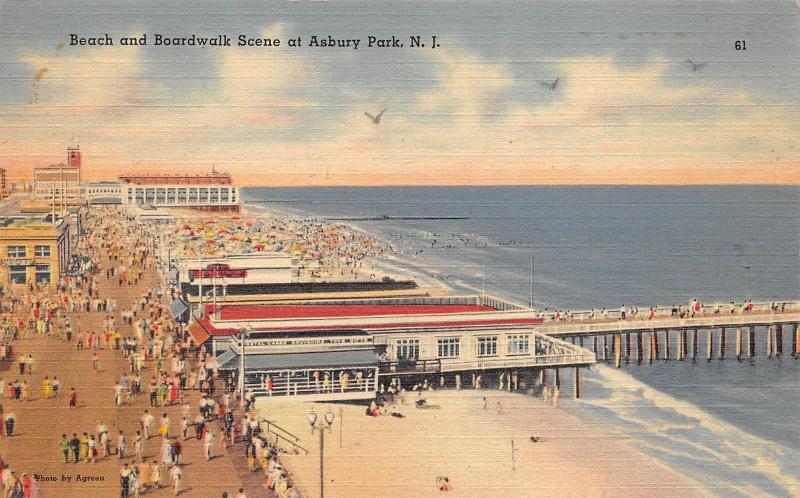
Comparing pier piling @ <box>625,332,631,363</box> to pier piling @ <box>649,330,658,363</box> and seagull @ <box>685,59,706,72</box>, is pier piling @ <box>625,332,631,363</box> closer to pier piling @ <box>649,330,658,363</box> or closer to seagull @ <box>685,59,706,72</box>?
pier piling @ <box>649,330,658,363</box>

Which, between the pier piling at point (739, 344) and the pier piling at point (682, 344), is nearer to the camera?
the pier piling at point (739, 344)

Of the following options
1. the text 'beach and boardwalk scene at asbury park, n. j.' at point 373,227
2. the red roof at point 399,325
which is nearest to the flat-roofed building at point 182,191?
the text 'beach and boardwalk scene at asbury park, n. j.' at point 373,227

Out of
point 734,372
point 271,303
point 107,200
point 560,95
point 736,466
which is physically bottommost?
point 736,466

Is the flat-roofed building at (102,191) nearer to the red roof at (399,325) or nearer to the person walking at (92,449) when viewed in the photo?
the red roof at (399,325)

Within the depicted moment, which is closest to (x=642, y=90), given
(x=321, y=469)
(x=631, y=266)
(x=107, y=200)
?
(x=631, y=266)

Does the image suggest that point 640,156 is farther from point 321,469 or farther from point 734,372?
point 321,469

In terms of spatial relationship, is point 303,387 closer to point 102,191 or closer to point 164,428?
point 164,428
